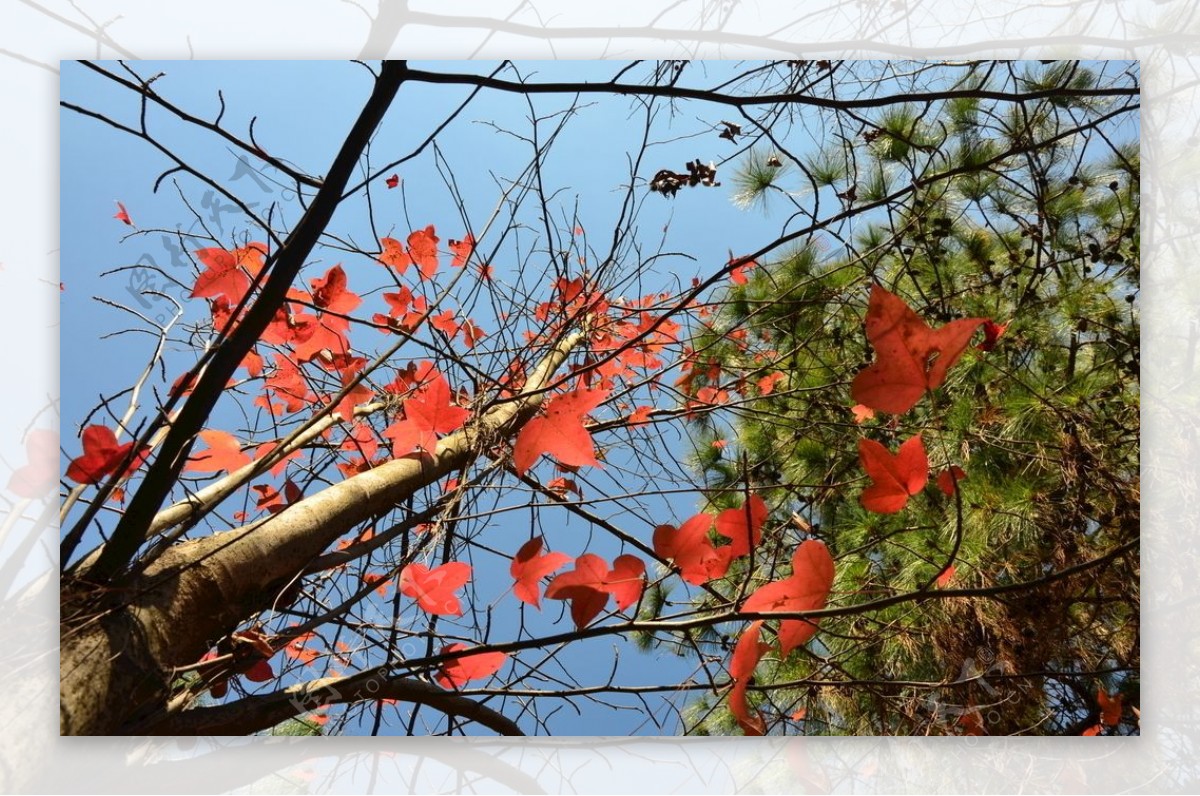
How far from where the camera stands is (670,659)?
1.15m

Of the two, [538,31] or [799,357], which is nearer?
[538,31]

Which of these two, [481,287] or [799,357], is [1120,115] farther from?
[481,287]

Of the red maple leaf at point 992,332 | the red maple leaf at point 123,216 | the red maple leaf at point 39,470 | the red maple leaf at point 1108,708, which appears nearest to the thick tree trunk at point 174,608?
the red maple leaf at point 39,470

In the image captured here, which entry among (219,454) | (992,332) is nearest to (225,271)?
(219,454)

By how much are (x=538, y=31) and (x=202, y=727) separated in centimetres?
97

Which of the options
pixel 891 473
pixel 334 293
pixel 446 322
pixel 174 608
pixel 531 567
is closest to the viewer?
pixel 174 608

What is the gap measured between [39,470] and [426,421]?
508 millimetres

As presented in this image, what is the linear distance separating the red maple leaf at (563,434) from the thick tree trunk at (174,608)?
171mm

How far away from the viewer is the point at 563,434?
1.02 metres

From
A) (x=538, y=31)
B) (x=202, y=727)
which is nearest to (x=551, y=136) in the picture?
(x=538, y=31)

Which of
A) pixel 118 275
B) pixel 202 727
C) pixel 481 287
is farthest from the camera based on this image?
pixel 481 287

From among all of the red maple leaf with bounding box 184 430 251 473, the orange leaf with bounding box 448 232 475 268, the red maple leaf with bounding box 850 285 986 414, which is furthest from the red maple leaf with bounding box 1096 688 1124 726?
the red maple leaf with bounding box 184 430 251 473

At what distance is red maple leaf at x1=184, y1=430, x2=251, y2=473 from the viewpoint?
40.4 inches

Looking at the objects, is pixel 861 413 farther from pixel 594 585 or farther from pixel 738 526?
pixel 594 585
